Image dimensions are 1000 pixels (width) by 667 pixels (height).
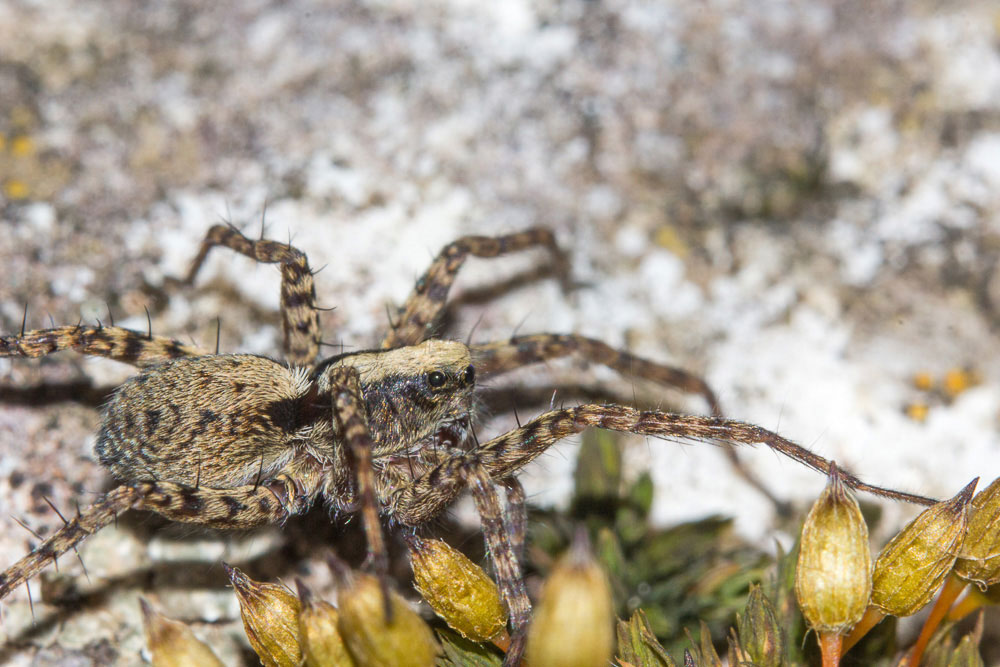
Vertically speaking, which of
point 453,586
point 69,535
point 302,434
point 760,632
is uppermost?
point 302,434

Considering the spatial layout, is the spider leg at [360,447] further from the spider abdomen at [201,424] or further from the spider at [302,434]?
the spider abdomen at [201,424]

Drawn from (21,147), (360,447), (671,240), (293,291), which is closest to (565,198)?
A: (671,240)

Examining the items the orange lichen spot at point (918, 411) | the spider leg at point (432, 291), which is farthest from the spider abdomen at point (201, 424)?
the orange lichen spot at point (918, 411)

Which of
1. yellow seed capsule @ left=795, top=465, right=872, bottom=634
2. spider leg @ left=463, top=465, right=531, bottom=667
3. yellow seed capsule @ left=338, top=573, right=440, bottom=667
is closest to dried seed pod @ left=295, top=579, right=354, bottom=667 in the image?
yellow seed capsule @ left=338, top=573, right=440, bottom=667

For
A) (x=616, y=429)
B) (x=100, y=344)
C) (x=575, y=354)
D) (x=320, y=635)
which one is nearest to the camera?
(x=320, y=635)

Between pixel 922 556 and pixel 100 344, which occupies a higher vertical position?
pixel 100 344

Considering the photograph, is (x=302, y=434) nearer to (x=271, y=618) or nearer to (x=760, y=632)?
(x=271, y=618)

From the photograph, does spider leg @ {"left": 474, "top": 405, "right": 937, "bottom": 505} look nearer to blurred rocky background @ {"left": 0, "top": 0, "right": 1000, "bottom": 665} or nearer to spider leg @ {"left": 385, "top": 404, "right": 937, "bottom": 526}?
spider leg @ {"left": 385, "top": 404, "right": 937, "bottom": 526}
